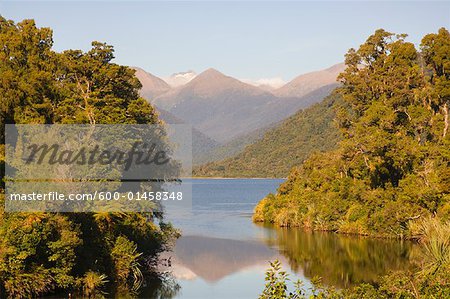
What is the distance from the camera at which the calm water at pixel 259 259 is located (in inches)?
1318

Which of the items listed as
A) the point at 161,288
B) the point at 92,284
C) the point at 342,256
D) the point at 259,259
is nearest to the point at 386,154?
the point at 342,256

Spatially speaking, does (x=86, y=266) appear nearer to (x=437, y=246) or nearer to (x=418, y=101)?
(x=437, y=246)

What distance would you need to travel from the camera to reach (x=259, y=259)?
4131cm

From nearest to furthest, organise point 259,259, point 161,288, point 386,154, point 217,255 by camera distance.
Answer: point 161,288
point 259,259
point 217,255
point 386,154

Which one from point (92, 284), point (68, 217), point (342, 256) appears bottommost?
point (342, 256)

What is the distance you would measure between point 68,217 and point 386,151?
91.0ft

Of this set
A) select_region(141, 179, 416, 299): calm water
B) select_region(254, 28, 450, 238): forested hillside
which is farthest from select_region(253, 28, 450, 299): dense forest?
select_region(141, 179, 416, 299): calm water

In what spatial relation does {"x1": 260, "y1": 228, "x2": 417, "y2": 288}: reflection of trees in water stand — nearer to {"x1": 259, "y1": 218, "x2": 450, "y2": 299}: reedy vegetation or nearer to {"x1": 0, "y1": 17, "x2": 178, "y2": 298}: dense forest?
{"x1": 259, "y1": 218, "x2": 450, "y2": 299}: reedy vegetation

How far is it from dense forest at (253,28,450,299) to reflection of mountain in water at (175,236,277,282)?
8.99 m

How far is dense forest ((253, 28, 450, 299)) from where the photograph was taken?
154 ft

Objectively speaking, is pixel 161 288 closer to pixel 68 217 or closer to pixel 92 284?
pixel 92 284

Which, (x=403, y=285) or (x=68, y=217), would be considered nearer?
(x=403, y=285)

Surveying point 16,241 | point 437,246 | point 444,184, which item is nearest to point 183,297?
point 16,241

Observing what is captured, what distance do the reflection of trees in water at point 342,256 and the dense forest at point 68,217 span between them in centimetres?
835
